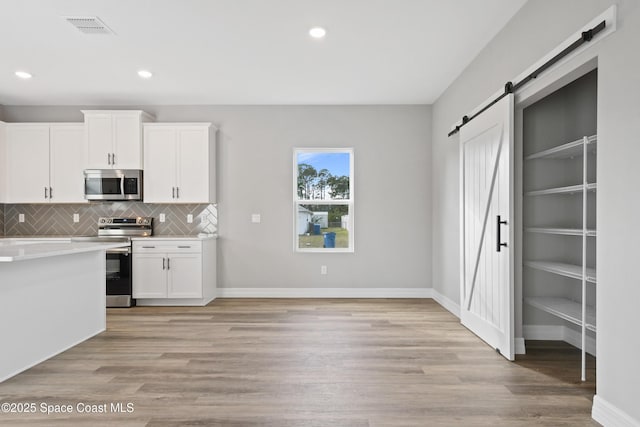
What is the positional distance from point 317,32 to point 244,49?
0.79 m

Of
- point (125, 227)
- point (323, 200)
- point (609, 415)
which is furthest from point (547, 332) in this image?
point (125, 227)

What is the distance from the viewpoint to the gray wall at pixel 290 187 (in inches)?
216

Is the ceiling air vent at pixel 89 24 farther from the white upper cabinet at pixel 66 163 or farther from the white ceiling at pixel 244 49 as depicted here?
the white upper cabinet at pixel 66 163

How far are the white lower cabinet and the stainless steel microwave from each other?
0.69 metres

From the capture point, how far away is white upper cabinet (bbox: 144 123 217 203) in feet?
17.0

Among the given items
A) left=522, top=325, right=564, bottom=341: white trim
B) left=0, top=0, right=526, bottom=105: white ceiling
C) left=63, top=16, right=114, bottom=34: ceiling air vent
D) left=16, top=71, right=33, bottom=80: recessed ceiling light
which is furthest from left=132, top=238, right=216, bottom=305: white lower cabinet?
left=522, top=325, right=564, bottom=341: white trim

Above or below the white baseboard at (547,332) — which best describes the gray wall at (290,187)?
above

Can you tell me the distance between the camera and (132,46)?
3611 mm

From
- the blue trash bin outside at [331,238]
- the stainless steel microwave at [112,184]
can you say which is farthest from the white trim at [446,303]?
the stainless steel microwave at [112,184]

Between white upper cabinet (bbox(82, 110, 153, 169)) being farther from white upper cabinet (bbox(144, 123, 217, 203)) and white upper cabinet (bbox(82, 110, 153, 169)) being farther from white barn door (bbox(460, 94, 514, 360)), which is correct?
white barn door (bbox(460, 94, 514, 360))

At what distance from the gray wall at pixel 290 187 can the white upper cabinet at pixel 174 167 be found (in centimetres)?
36

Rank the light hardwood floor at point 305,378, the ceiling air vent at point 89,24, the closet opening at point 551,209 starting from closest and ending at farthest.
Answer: the light hardwood floor at point 305,378, the ceiling air vent at point 89,24, the closet opening at point 551,209

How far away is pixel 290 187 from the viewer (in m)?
5.52

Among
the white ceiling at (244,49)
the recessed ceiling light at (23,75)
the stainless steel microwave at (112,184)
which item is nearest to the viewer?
the white ceiling at (244,49)
